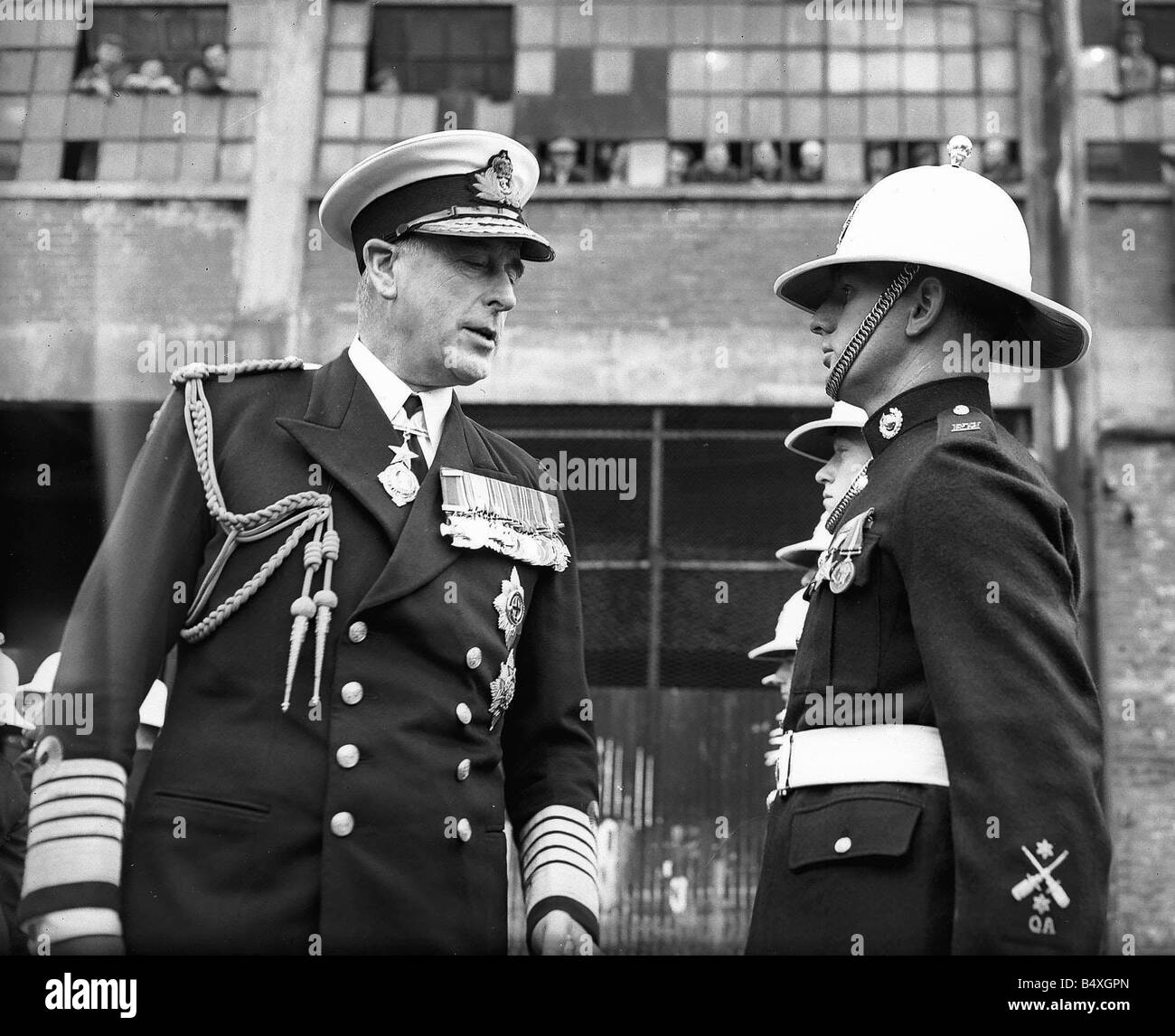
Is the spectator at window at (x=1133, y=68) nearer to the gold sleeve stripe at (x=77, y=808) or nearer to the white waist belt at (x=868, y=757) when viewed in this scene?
the white waist belt at (x=868, y=757)

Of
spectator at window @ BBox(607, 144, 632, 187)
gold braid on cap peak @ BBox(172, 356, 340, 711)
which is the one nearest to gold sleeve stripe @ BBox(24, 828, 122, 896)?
gold braid on cap peak @ BBox(172, 356, 340, 711)

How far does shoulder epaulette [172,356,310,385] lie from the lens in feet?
11.5

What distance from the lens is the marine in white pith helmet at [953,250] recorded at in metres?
3.50

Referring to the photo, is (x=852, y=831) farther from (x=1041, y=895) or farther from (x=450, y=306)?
(x=450, y=306)

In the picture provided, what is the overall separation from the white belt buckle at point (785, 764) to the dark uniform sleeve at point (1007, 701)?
18.5 inches

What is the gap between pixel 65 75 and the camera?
11.3m

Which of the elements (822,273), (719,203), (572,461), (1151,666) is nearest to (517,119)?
(719,203)

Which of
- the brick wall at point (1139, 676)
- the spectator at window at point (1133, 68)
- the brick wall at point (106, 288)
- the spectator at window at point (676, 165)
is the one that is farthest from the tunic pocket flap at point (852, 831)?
the spectator at window at point (1133, 68)

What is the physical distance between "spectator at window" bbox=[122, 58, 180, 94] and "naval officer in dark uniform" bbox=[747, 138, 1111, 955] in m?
8.81

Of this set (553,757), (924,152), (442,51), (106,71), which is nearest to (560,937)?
(553,757)

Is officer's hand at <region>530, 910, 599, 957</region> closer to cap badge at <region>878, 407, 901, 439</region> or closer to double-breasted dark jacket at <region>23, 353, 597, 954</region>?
double-breasted dark jacket at <region>23, 353, 597, 954</region>

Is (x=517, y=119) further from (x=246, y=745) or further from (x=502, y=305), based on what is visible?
(x=246, y=745)

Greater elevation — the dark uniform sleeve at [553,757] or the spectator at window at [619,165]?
the spectator at window at [619,165]

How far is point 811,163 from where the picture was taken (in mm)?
11180
